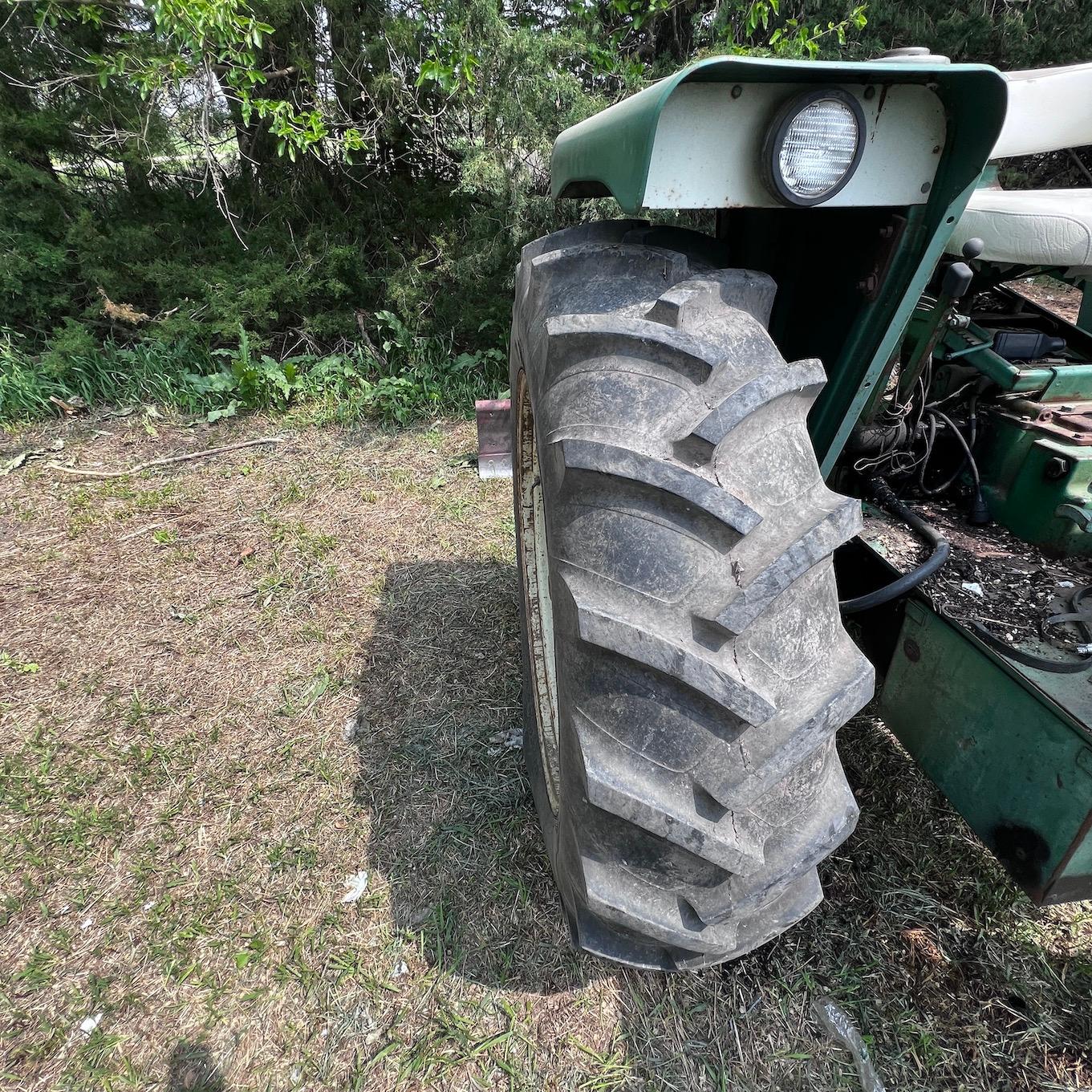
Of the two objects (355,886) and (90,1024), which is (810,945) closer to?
(355,886)

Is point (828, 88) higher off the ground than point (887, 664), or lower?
higher

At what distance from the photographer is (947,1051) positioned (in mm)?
1439

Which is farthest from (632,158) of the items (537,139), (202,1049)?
(537,139)

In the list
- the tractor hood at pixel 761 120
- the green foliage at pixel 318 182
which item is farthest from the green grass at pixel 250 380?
the tractor hood at pixel 761 120

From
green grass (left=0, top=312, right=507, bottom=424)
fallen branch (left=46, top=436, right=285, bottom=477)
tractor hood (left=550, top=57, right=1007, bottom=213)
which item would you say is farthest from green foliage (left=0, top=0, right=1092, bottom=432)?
tractor hood (left=550, top=57, right=1007, bottom=213)

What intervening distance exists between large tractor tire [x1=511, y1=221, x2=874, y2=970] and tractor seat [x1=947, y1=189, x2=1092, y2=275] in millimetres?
979

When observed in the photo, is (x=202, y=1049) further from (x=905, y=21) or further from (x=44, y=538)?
(x=905, y=21)

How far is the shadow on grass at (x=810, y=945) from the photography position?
145 cm

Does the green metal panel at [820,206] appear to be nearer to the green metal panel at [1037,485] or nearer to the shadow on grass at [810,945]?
the green metal panel at [1037,485]

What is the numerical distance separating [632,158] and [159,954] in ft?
6.60

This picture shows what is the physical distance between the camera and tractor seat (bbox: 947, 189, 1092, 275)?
154cm

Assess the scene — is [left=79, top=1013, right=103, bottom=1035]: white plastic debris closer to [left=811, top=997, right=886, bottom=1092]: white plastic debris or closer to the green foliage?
[left=811, top=997, right=886, bottom=1092]: white plastic debris

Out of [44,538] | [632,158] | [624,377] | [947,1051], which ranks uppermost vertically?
[632,158]

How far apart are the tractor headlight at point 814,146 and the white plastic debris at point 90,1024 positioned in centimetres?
217
